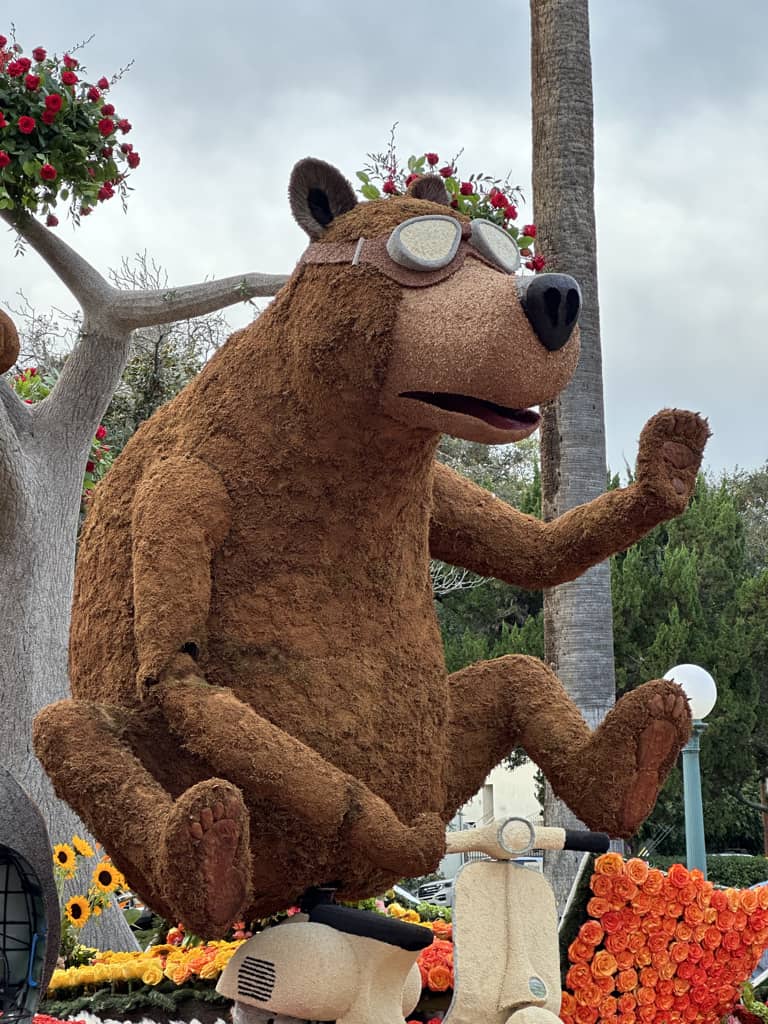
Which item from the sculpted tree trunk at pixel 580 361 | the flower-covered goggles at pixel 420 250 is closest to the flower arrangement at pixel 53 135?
the sculpted tree trunk at pixel 580 361

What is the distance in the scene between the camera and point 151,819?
263 centimetres

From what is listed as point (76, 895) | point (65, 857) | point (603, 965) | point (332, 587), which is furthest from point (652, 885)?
point (76, 895)

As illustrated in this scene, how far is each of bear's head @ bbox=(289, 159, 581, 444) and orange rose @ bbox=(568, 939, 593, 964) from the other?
6.95ft

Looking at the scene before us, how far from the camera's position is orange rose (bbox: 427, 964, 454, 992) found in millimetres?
4367

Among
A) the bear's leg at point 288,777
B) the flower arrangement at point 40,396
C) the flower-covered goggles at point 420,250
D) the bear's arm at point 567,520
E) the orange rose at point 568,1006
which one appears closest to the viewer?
the bear's leg at point 288,777

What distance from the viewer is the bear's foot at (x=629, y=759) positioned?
306 cm

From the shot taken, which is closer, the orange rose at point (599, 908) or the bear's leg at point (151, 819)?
the bear's leg at point (151, 819)

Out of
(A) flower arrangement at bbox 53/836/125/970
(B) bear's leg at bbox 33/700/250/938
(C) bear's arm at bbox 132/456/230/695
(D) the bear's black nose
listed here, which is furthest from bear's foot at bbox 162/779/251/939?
(A) flower arrangement at bbox 53/836/125/970

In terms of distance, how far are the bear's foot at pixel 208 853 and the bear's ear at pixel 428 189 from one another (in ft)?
5.47

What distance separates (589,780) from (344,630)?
0.74 metres

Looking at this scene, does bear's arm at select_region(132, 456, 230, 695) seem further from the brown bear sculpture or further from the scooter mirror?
the scooter mirror

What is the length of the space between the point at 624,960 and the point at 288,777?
2.13 metres

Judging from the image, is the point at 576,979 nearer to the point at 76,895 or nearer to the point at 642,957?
the point at 642,957

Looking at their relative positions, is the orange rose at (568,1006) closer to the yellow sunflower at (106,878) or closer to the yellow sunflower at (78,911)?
the yellow sunflower at (106,878)
